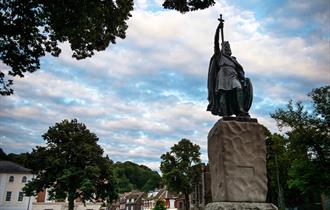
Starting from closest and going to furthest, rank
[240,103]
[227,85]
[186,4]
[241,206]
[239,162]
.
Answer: [241,206]
[239,162]
[240,103]
[227,85]
[186,4]

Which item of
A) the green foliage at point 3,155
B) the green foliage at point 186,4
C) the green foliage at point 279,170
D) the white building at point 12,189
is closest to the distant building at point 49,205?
the white building at point 12,189

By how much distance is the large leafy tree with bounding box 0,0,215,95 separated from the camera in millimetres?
11141

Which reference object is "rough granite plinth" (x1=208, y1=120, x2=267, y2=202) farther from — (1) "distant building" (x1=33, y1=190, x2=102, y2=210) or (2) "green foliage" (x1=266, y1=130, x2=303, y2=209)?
(1) "distant building" (x1=33, y1=190, x2=102, y2=210)

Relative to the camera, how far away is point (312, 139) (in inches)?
1209

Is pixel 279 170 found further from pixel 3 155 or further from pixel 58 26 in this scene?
pixel 3 155

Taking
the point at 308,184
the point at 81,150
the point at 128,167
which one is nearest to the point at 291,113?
the point at 308,184

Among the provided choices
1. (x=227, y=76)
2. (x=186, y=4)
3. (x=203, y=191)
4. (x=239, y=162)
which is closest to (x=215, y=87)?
(x=227, y=76)

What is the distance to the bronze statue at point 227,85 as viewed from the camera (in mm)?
7480

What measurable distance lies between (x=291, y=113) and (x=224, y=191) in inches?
1147

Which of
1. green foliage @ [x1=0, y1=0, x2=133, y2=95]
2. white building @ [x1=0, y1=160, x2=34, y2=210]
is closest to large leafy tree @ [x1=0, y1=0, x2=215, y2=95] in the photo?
green foliage @ [x1=0, y1=0, x2=133, y2=95]

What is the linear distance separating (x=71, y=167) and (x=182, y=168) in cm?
2484

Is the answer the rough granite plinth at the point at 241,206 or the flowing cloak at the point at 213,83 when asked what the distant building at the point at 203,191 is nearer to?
the flowing cloak at the point at 213,83

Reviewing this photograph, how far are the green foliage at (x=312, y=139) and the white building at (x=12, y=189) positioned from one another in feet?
138

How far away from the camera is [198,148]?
57906 millimetres
